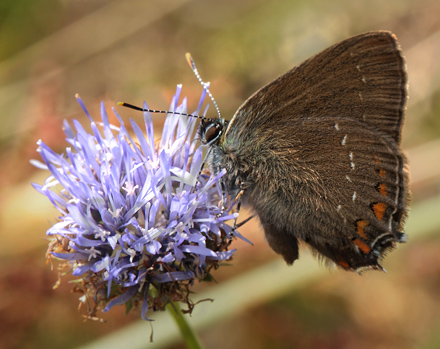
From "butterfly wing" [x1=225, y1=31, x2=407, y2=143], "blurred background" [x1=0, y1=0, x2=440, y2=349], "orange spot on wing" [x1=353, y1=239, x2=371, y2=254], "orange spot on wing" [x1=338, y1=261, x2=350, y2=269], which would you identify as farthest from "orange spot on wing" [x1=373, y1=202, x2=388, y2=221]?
"blurred background" [x1=0, y1=0, x2=440, y2=349]

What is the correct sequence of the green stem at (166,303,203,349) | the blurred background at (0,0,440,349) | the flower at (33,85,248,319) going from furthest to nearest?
the blurred background at (0,0,440,349) < the green stem at (166,303,203,349) < the flower at (33,85,248,319)

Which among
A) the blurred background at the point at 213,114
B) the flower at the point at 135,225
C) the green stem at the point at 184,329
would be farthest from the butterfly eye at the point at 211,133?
the blurred background at the point at 213,114

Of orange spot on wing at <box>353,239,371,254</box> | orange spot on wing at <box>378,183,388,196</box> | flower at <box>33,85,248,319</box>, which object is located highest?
flower at <box>33,85,248,319</box>

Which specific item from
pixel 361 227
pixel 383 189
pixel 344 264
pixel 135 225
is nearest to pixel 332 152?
pixel 383 189

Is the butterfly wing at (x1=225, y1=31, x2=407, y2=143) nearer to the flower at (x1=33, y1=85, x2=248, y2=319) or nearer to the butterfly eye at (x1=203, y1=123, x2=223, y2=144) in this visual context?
the butterfly eye at (x1=203, y1=123, x2=223, y2=144)

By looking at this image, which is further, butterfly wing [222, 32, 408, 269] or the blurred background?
the blurred background

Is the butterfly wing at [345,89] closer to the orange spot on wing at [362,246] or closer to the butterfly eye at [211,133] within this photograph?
the butterfly eye at [211,133]
